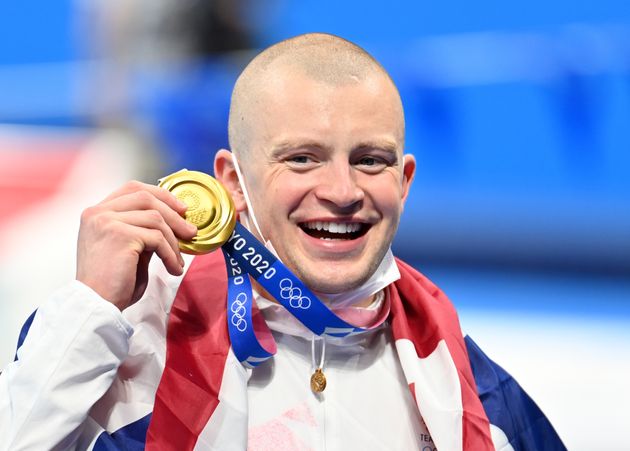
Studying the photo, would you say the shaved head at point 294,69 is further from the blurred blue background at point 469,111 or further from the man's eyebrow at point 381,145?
the blurred blue background at point 469,111

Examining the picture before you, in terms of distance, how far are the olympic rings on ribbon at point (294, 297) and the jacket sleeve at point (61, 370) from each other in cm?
27

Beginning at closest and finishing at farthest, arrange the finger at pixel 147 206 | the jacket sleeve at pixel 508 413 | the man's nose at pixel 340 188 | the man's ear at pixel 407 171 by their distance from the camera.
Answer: the finger at pixel 147 206
the man's nose at pixel 340 188
the jacket sleeve at pixel 508 413
the man's ear at pixel 407 171

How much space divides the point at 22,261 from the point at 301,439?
2.24 metres

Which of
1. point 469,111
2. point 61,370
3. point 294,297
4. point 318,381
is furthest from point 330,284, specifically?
point 469,111

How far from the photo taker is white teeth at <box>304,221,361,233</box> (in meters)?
1.58

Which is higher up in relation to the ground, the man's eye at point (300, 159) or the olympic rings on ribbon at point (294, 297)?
the man's eye at point (300, 159)

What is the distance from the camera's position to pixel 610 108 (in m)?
4.17

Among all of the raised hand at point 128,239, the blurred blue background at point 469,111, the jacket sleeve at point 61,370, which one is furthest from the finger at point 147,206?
the blurred blue background at point 469,111

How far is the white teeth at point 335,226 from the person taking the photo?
1583 mm

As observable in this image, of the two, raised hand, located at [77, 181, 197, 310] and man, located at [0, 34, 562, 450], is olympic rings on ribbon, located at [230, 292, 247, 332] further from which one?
raised hand, located at [77, 181, 197, 310]

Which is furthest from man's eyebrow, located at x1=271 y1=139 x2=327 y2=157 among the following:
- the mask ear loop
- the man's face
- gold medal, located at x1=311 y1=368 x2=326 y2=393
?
gold medal, located at x1=311 y1=368 x2=326 y2=393

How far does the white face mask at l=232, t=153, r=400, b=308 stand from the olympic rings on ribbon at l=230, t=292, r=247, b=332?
4.1 inches

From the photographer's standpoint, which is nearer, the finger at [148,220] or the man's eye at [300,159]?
the finger at [148,220]

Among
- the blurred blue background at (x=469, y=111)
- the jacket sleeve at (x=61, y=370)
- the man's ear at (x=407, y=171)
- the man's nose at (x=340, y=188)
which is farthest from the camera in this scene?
the blurred blue background at (x=469, y=111)
